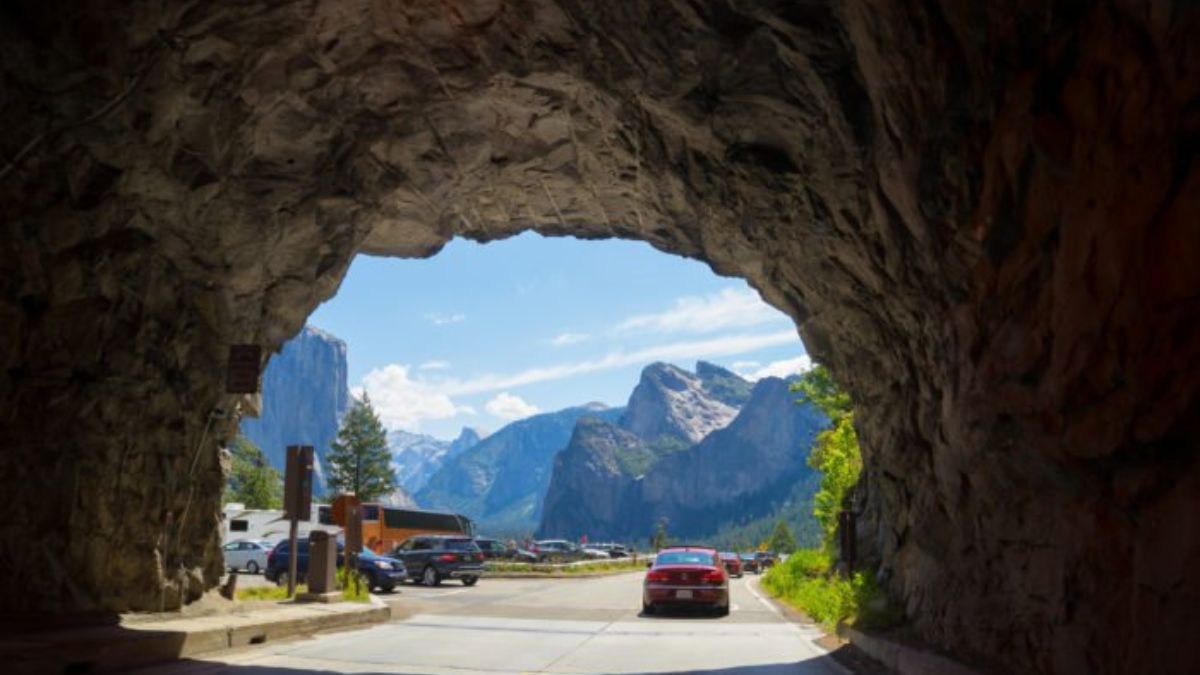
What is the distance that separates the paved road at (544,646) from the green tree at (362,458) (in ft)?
222

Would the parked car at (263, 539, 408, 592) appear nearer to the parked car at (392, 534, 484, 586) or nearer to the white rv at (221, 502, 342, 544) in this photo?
the parked car at (392, 534, 484, 586)

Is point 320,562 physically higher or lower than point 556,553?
higher

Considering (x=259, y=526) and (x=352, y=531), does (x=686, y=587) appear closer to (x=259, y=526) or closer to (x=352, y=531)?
(x=352, y=531)

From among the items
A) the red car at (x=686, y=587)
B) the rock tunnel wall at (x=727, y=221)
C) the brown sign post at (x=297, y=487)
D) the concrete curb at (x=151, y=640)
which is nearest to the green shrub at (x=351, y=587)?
the brown sign post at (x=297, y=487)

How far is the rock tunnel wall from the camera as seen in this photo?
5742mm

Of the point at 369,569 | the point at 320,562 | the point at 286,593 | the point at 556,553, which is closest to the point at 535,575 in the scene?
the point at 369,569

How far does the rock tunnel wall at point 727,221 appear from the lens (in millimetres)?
5742

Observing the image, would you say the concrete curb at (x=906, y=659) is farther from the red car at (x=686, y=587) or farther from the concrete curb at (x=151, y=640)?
the concrete curb at (x=151, y=640)

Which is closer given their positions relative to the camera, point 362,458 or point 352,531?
point 352,531

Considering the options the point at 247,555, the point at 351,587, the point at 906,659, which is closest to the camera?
the point at 906,659

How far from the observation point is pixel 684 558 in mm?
22484

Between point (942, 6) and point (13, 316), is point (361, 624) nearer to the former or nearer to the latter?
point (13, 316)

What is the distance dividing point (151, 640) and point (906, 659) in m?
9.08

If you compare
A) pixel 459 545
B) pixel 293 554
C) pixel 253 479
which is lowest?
pixel 459 545
